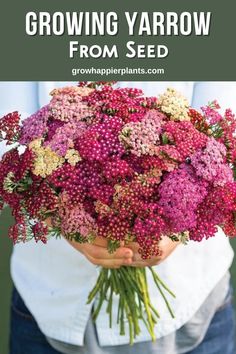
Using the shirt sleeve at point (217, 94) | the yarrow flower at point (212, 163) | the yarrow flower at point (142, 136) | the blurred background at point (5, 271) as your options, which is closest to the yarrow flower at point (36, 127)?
the yarrow flower at point (142, 136)

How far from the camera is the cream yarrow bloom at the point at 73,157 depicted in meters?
1.04

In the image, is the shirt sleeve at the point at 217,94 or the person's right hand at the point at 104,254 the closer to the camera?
the person's right hand at the point at 104,254

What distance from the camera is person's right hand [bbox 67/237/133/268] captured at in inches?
44.6

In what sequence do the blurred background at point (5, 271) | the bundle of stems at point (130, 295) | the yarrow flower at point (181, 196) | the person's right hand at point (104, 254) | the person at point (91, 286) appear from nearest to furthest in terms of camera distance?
the yarrow flower at point (181, 196), the person's right hand at point (104, 254), the bundle of stems at point (130, 295), the person at point (91, 286), the blurred background at point (5, 271)

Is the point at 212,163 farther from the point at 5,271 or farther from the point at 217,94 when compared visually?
the point at 5,271

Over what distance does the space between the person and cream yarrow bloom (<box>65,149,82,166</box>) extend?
318mm

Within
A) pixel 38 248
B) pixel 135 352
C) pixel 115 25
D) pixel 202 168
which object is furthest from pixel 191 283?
pixel 115 25

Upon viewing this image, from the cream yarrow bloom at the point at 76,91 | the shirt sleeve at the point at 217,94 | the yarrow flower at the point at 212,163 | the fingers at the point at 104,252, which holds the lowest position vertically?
the fingers at the point at 104,252

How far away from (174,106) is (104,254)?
0.27m

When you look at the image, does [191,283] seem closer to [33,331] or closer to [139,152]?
[33,331]

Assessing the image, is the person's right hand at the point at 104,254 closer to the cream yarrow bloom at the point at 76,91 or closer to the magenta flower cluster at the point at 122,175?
the magenta flower cluster at the point at 122,175

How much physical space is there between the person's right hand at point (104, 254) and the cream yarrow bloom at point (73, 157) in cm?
14

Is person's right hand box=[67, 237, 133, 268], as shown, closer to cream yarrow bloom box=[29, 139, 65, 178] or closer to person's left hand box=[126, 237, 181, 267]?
person's left hand box=[126, 237, 181, 267]

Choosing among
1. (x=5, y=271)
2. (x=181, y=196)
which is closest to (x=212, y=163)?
(x=181, y=196)
